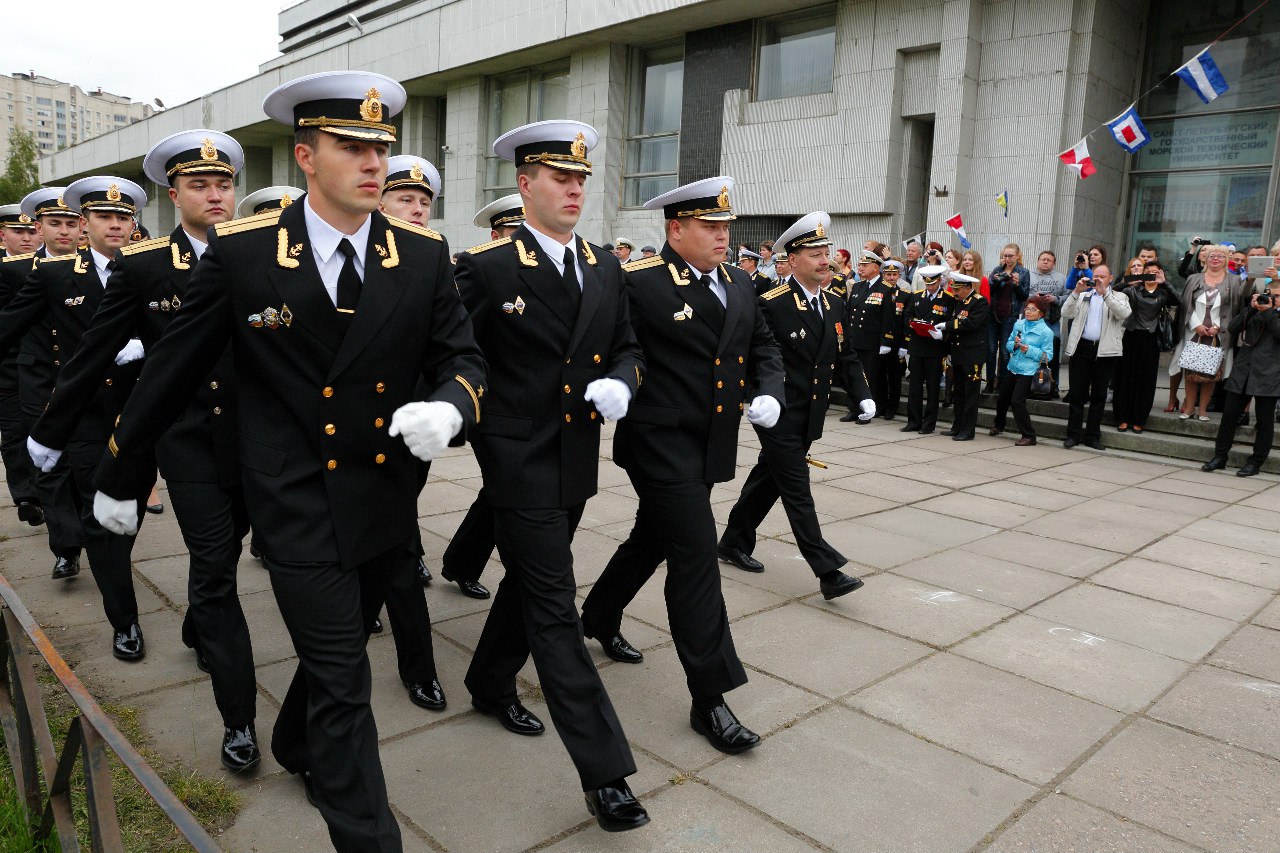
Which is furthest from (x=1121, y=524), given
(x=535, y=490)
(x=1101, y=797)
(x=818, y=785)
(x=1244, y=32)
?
(x=1244, y=32)

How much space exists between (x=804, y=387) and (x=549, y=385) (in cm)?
246

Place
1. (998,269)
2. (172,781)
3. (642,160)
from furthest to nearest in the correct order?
(642,160)
(998,269)
(172,781)

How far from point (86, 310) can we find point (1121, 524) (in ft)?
24.0

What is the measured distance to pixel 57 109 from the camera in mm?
132125

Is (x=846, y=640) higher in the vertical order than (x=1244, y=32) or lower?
lower

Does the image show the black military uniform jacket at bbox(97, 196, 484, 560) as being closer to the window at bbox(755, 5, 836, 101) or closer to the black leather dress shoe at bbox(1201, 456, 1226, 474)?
the black leather dress shoe at bbox(1201, 456, 1226, 474)

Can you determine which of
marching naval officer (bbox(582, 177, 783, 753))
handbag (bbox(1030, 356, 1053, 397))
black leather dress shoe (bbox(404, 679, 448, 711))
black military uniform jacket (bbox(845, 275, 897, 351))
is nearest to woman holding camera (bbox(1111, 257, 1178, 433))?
handbag (bbox(1030, 356, 1053, 397))

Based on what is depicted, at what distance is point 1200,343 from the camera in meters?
10.6

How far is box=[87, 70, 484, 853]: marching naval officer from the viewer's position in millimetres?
2512

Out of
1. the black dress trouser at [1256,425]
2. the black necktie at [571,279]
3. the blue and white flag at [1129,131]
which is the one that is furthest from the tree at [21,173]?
the black necktie at [571,279]

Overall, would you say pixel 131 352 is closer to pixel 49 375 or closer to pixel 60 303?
pixel 60 303

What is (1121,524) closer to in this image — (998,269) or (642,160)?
(998,269)

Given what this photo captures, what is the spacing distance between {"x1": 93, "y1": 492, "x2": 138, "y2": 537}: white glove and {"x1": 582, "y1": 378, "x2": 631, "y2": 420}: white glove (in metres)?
1.47

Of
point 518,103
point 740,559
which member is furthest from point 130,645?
point 518,103
